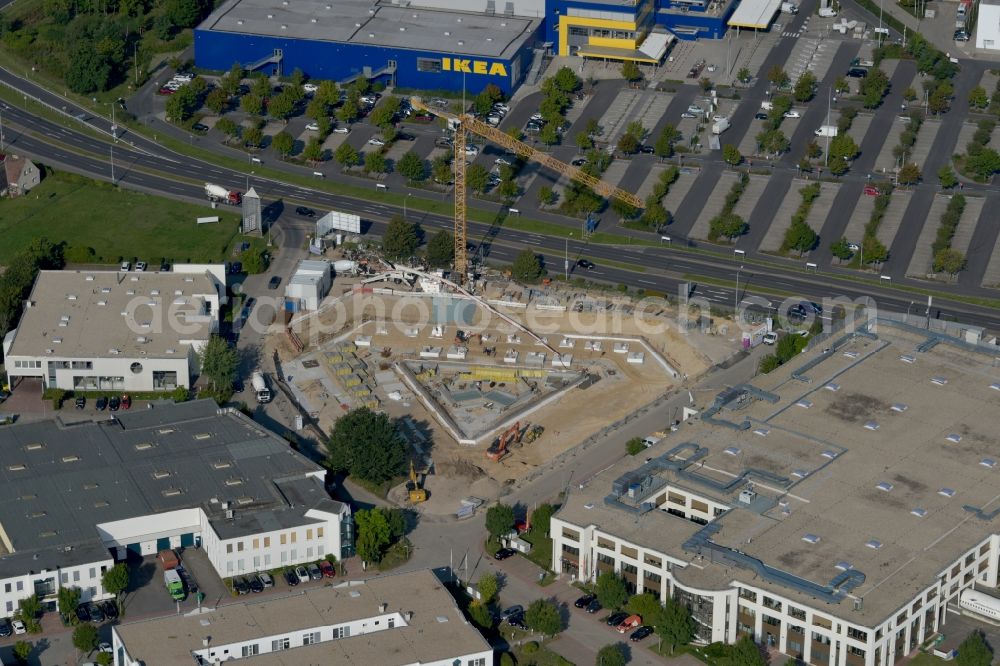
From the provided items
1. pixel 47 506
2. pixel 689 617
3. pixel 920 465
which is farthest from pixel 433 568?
pixel 920 465

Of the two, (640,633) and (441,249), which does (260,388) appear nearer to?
(441,249)

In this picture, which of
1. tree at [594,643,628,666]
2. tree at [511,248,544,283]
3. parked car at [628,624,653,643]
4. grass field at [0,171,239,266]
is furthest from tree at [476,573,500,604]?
grass field at [0,171,239,266]

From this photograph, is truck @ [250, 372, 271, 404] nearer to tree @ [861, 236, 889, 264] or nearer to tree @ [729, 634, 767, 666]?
tree @ [729, 634, 767, 666]

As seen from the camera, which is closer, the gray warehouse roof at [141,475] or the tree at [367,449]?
the gray warehouse roof at [141,475]

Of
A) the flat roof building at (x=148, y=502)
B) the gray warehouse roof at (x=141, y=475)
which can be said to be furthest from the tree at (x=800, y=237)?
the flat roof building at (x=148, y=502)

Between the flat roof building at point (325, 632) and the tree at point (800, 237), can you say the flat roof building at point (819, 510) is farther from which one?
the tree at point (800, 237)
